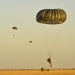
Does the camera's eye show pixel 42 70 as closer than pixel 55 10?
No

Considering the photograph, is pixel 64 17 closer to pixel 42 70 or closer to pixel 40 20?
pixel 40 20

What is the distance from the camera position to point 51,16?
3347 centimetres

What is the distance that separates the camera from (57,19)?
3381cm

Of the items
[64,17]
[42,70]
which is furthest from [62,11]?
[42,70]

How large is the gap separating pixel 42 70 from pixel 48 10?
120 feet

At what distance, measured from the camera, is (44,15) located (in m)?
33.4

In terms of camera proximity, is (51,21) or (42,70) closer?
(51,21)

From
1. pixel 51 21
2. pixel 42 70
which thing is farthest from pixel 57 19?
pixel 42 70

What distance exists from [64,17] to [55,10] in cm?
116

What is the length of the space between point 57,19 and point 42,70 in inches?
1437

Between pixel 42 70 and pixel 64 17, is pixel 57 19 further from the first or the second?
pixel 42 70

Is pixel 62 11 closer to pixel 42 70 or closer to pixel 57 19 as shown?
pixel 57 19

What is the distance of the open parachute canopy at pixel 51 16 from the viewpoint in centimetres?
3347

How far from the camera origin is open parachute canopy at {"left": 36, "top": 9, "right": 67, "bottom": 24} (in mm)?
33469
